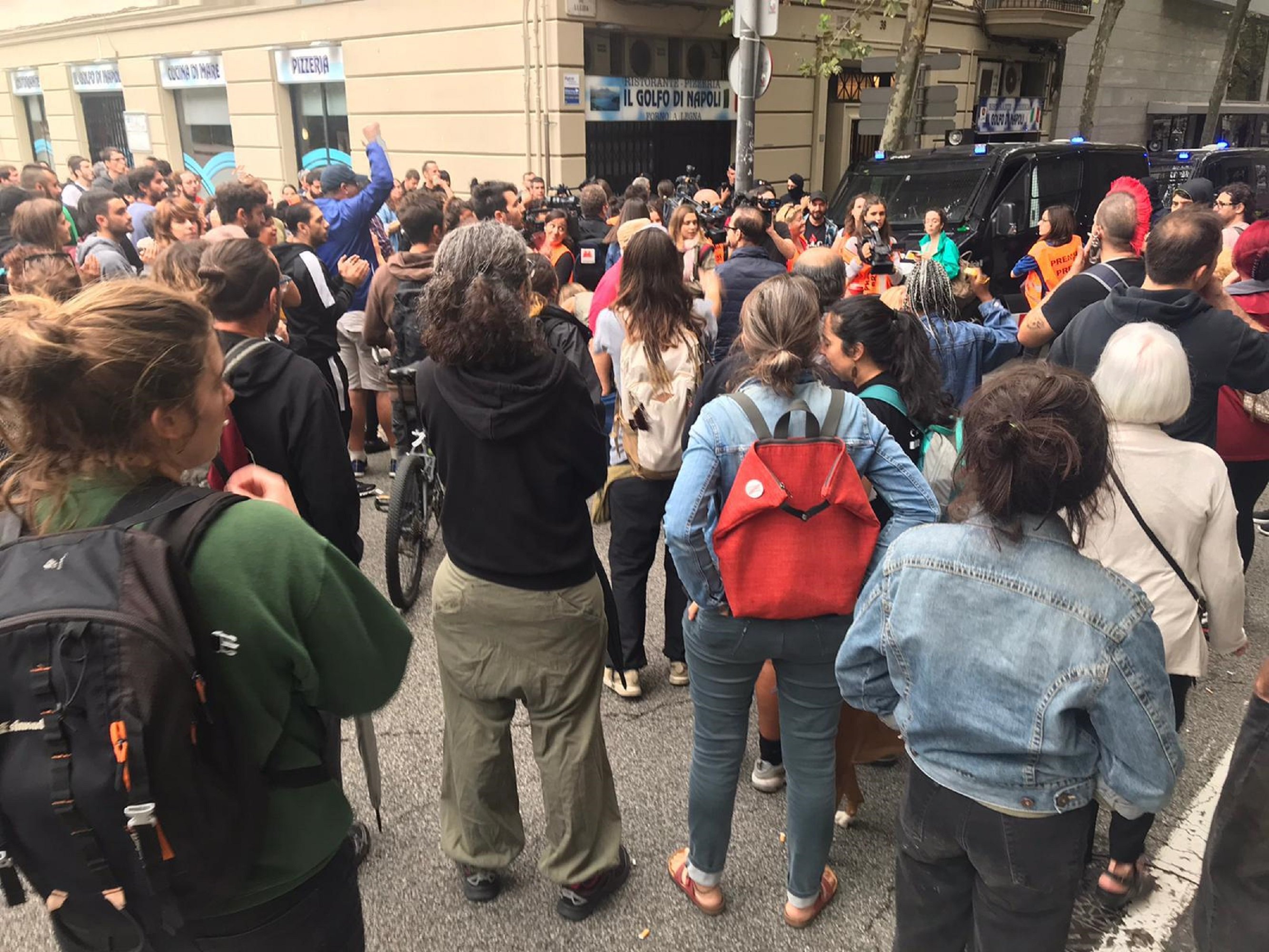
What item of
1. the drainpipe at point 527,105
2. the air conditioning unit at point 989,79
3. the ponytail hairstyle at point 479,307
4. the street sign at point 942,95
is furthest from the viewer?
the air conditioning unit at point 989,79

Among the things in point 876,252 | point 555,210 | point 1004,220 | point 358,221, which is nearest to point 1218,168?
point 1004,220

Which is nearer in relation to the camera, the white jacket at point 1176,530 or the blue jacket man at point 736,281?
the white jacket at point 1176,530

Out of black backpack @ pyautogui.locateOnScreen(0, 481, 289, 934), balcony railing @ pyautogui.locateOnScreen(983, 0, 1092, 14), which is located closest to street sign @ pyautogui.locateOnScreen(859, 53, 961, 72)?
black backpack @ pyautogui.locateOnScreen(0, 481, 289, 934)

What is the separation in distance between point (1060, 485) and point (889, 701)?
652 millimetres

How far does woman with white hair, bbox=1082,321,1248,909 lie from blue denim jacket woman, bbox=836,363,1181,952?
0.58 meters

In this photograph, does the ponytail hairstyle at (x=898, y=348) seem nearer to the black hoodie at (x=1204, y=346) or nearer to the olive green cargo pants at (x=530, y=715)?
the black hoodie at (x=1204, y=346)

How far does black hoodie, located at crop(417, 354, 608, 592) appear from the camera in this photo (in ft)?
7.79

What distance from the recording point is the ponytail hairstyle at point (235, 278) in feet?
8.48

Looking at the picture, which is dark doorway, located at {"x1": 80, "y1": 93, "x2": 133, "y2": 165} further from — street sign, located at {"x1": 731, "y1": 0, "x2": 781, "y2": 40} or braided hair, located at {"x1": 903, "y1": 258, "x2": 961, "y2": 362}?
braided hair, located at {"x1": 903, "y1": 258, "x2": 961, "y2": 362}

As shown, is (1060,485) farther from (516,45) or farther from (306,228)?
(516,45)

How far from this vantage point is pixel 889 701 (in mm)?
2033

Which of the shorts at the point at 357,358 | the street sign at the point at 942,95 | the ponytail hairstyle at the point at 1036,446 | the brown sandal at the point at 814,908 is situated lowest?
the brown sandal at the point at 814,908

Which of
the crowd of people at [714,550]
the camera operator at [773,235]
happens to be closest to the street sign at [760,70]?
the camera operator at [773,235]

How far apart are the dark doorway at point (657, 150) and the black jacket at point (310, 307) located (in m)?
8.47
